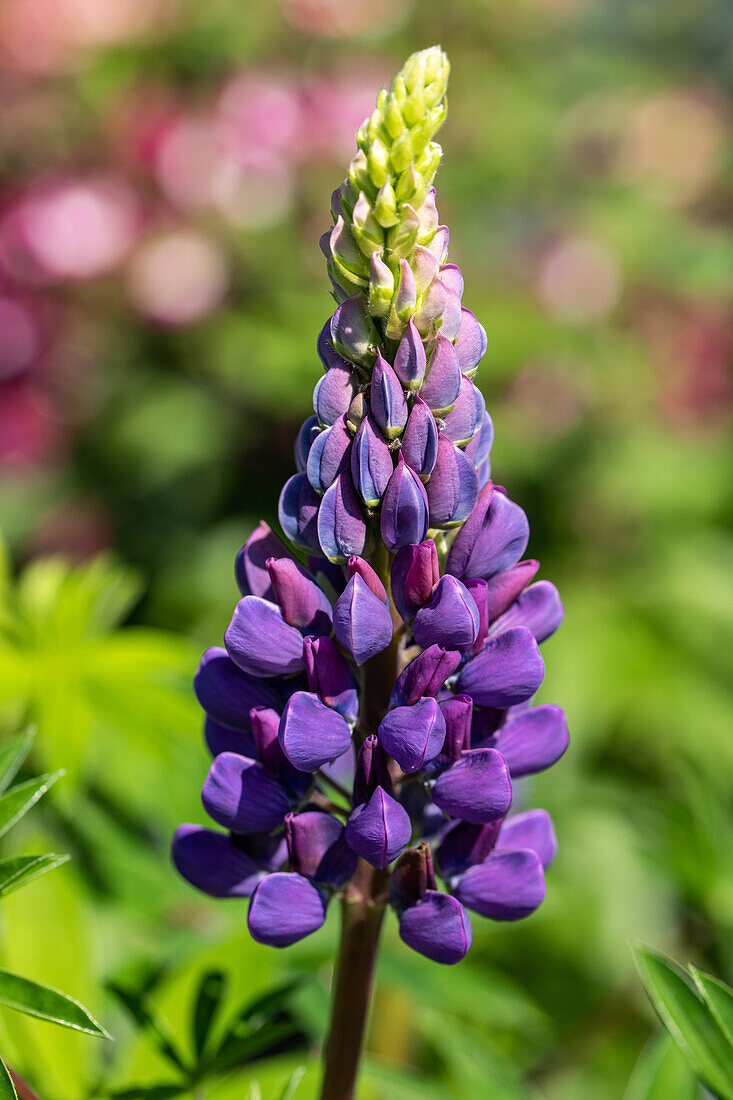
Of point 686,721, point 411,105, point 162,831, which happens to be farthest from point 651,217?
point 411,105

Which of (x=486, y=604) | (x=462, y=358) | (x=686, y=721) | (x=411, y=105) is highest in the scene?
(x=411, y=105)

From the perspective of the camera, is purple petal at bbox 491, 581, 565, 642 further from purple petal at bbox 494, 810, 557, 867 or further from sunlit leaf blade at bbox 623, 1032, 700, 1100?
sunlit leaf blade at bbox 623, 1032, 700, 1100

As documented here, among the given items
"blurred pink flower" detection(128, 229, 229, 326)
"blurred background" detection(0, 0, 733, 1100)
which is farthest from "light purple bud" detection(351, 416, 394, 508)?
"blurred pink flower" detection(128, 229, 229, 326)

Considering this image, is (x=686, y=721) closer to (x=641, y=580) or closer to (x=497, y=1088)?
(x=641, y=580)

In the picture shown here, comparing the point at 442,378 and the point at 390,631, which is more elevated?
the point at 442,378

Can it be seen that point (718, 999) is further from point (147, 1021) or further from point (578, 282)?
point (578, 282)

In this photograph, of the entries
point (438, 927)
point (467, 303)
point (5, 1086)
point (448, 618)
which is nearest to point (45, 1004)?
point (5, 1086)

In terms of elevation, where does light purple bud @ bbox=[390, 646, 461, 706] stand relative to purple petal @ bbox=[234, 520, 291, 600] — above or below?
below
